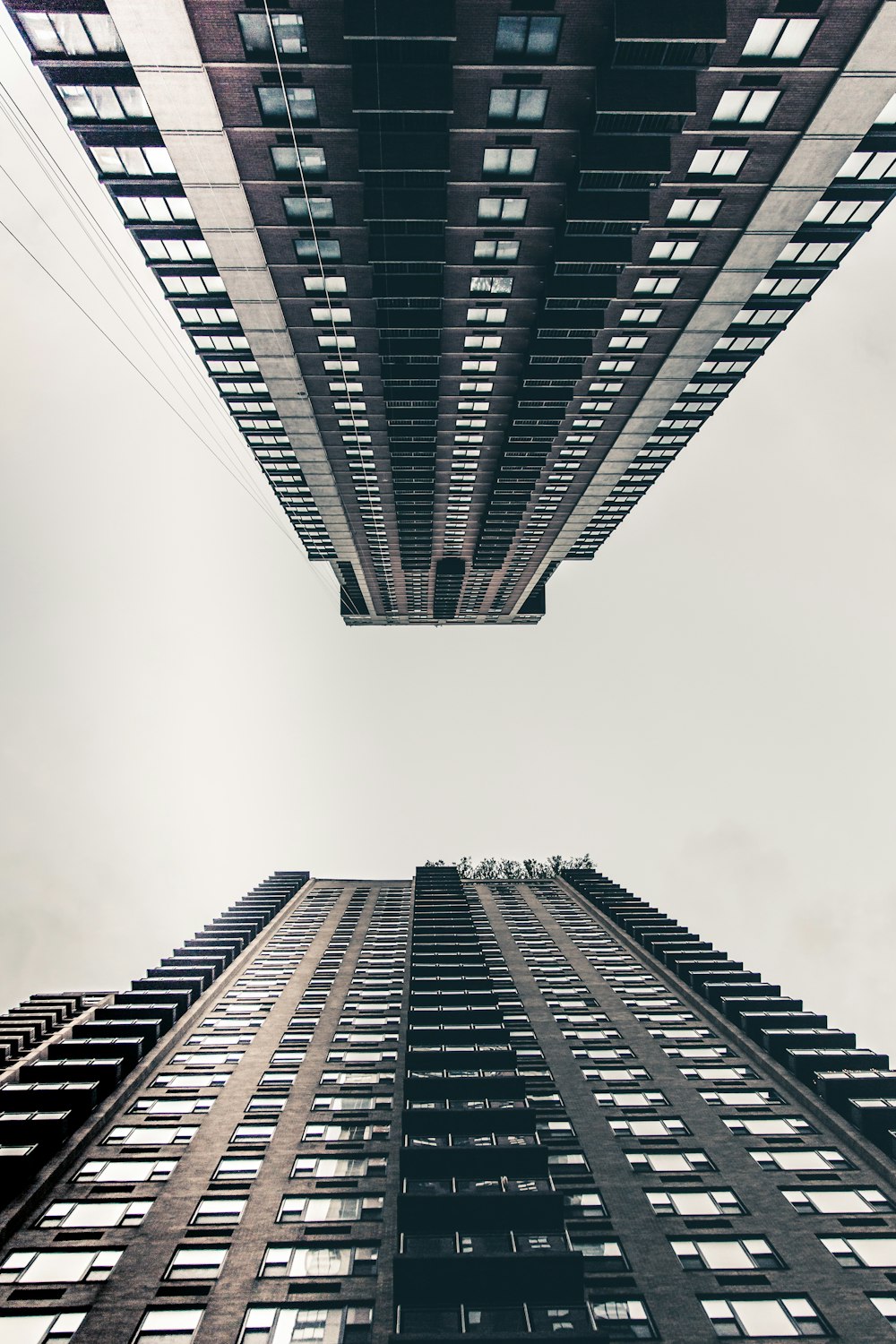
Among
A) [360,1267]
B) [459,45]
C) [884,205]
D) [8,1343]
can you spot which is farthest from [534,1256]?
[884,205]

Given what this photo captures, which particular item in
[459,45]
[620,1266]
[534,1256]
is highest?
[459,45]

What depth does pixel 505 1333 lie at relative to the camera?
2328 cm

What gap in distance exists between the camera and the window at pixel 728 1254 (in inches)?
1091

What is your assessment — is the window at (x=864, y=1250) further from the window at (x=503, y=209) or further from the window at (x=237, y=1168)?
the window at (x=503, y=209)

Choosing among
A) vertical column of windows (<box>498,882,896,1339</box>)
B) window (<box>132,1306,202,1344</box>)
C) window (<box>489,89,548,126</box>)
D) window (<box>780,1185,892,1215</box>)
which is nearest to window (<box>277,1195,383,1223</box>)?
window (<box>132,1306,202,1344</box>)

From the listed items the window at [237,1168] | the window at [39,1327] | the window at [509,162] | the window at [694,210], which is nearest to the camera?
the window at [39,1327]

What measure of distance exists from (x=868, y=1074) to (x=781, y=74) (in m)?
47.3

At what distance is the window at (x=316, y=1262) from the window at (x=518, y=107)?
44.4m

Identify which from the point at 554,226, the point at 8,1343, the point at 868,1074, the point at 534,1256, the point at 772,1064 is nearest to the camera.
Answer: the point at 8,1343

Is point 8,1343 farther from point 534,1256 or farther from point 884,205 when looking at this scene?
point 884,205

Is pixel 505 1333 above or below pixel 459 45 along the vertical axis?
below

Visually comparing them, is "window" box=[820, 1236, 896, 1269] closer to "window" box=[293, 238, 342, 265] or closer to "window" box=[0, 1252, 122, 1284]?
"window" box=[0, 1252, 122, 1284]

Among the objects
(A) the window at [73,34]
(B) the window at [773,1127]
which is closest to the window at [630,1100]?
(B) the window at [773,1127]

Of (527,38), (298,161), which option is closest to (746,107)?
(527,38)
